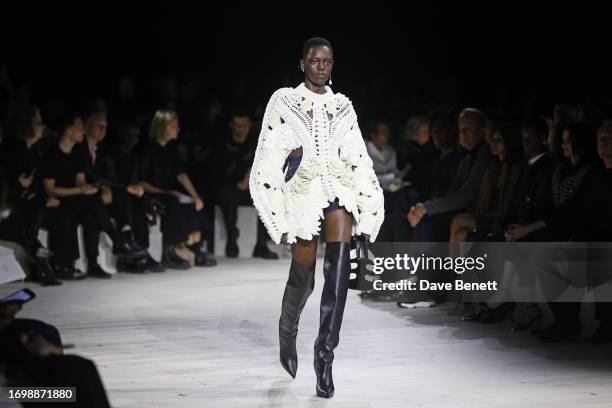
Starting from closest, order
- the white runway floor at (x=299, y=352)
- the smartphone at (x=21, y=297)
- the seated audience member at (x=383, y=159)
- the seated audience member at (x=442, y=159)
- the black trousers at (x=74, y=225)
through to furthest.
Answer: the smartphone at (x=21, y=297), the white runway floor at (x=299, y=352), the seated audience member at (x=442, y=159), the black trousers at (x=74, y=225), the seated audience member at (x=383, y=159)

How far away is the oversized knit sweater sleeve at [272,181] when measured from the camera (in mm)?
4516

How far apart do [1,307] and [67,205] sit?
16.2ft

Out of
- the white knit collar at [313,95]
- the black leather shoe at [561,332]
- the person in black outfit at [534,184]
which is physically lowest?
the black leather shoe at [561,332]

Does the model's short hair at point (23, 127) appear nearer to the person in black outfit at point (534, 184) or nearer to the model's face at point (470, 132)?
the model's face at point (470, 132)

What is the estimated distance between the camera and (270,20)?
1177 centimetres

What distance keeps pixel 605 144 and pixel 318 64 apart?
1.79 m

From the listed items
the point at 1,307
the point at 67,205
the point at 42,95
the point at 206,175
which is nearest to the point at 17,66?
the point at 42,95

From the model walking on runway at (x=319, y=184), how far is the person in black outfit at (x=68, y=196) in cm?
358

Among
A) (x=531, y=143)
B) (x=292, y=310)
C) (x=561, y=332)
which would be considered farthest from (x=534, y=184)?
(x=292, y=310)

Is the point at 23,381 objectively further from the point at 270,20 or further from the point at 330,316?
the point at 270,20

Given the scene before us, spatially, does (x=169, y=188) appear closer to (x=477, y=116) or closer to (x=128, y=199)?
(x=128, y=199)

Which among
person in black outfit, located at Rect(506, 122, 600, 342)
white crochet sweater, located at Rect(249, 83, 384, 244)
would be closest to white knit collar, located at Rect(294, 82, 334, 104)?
white crochet sweater, located at Rect(249, 83, 384, 244)

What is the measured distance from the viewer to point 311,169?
4477mm

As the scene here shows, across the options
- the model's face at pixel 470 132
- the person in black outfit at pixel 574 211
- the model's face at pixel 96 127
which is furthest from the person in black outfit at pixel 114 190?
the person in black outfit at pixel 574 211
